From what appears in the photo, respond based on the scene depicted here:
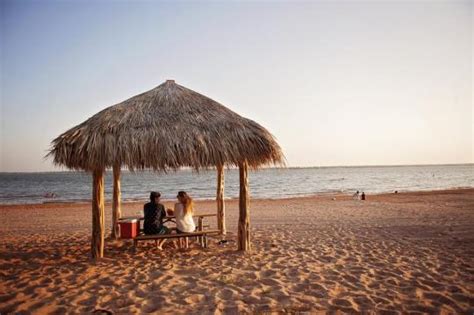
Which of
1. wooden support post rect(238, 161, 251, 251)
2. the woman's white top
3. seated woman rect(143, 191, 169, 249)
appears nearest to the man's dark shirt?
seated woman rect(143, 191, 169, 249)

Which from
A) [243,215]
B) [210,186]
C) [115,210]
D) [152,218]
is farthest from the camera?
[210,186]

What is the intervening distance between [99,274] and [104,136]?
244 centimetres

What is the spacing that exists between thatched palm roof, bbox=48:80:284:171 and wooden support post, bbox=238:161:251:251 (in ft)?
1.11

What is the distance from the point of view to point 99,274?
534cm

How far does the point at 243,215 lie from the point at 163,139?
2355mm

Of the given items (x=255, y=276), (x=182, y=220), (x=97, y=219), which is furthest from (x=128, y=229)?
(x=255, y=276)

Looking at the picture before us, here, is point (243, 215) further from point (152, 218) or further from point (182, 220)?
point (152, 218)

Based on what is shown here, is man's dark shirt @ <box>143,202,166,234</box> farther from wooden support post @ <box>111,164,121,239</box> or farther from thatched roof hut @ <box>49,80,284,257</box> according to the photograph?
wooden support post @ <box>111,164,121,239</box>

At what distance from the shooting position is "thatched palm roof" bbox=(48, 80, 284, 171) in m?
5.91

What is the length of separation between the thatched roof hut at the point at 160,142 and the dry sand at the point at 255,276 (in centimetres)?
99

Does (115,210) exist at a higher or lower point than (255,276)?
higher

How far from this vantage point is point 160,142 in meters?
6.03

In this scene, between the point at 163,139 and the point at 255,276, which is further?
the point at 163,139

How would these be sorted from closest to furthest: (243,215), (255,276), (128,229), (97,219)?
1. (255,276)
2. (97,219)
3. (243,215)
4. (128,229)
